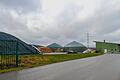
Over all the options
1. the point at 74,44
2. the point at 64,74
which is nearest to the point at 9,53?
the point at 64,74

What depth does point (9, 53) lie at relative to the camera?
1655cm

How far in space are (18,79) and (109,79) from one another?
3.85 m

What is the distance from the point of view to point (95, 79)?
389 inches

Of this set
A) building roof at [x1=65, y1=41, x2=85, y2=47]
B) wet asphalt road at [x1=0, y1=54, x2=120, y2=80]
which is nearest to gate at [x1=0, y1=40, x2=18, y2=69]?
wet asphalt road at [x1=0, y1=54, x2=120, y2=80]

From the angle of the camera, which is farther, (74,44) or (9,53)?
(74,44)

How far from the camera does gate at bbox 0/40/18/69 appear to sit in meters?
15.9

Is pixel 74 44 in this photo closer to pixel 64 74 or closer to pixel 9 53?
pixel 9 53

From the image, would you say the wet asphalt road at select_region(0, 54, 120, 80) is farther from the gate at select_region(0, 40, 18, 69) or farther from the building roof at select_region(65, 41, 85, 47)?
the building roof at select_region(65, 41, 85, 47)

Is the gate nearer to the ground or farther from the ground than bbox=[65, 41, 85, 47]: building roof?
nearer to the ground

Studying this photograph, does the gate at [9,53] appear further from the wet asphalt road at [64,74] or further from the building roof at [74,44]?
the building roof at [74,44]

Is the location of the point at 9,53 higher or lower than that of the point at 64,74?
higher

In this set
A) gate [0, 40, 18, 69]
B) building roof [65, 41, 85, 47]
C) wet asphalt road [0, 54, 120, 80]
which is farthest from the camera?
building roof [65, 41, 85, 47]

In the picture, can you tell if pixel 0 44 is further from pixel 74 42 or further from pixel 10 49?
pixel 74 42

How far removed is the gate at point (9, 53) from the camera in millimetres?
15923
